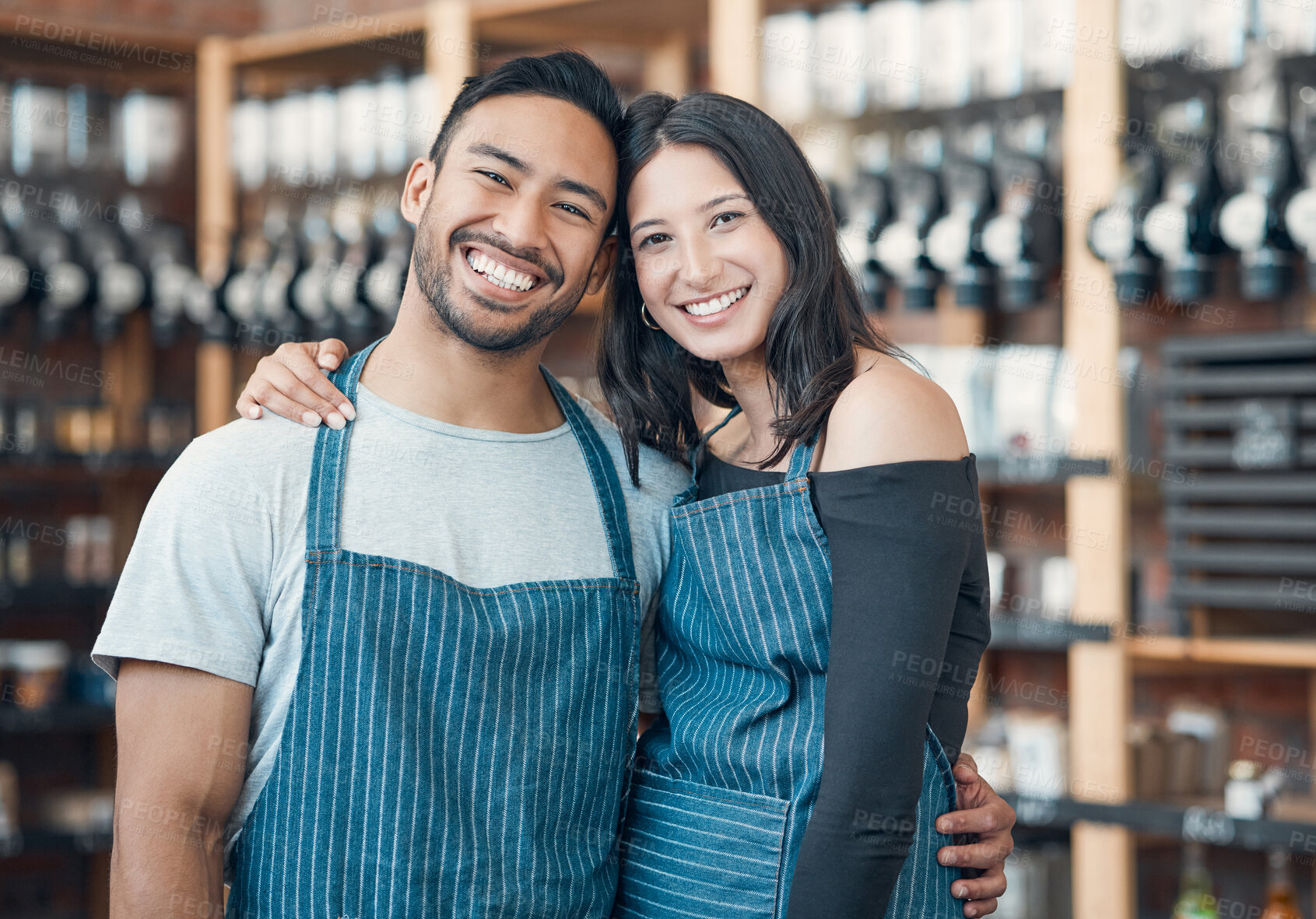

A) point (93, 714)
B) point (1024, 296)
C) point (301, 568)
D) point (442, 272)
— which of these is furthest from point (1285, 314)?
point (93, 714)

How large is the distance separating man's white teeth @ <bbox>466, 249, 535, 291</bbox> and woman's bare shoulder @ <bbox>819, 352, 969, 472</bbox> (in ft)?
1.29

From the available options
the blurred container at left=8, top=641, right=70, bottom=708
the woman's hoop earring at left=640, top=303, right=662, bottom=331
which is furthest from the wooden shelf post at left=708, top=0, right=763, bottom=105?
the blurred container at left=8, top=641, right=70, bottom=708

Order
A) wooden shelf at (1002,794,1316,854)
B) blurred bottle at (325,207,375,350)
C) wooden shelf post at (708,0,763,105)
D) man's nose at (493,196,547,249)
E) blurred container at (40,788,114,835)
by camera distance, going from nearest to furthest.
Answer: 1. man's nose at (493,196,547,249)
2. wooden shelf at (1002,794,1316,854)
3. wooden shelf post at (708,0,763,105)
4. blurred bottle at (325,207,375,350)
5. blurred container at (40,788,114,835)

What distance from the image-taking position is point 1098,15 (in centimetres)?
269

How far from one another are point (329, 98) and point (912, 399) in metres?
2.90

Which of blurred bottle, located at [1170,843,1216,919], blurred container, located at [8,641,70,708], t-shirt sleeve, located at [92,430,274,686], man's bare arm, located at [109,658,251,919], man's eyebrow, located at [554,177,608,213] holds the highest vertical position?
man's eyebrow, located at [554,177,608,213]

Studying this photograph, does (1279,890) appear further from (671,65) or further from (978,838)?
(671,65)

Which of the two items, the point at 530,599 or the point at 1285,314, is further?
the point at 1285,314

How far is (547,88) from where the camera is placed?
1616mm

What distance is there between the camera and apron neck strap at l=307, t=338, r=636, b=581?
1398 millimetres

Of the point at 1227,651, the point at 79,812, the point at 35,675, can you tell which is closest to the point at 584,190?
the point at 1227,651

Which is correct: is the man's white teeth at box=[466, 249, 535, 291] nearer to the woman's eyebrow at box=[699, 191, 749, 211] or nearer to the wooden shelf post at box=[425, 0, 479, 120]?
the woman's eyebrow at box=[699, 191, 749, 211]

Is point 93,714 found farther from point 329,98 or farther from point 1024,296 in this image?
point 1024,296

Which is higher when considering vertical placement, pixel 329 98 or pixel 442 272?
pixel 329 98
